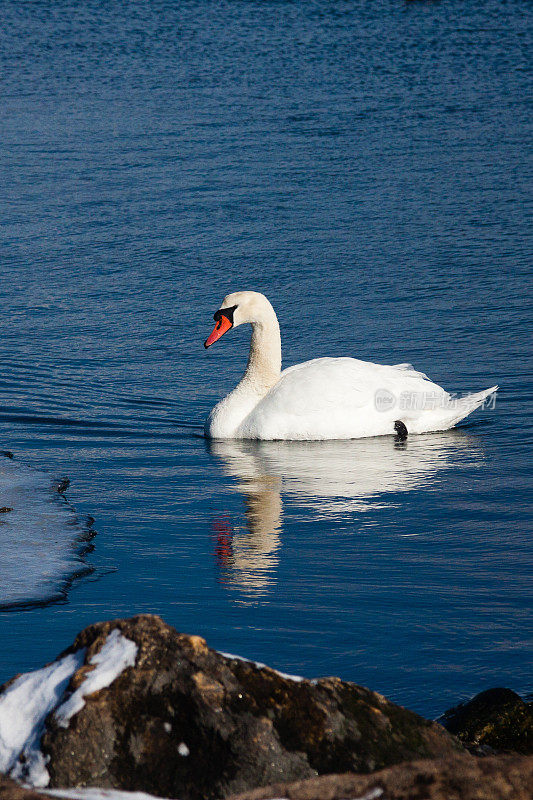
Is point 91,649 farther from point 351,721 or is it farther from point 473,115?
point 473,115

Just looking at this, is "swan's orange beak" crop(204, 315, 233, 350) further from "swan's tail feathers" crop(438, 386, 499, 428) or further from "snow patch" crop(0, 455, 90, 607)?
"snow patch" crop(0, 455, 90, 607)

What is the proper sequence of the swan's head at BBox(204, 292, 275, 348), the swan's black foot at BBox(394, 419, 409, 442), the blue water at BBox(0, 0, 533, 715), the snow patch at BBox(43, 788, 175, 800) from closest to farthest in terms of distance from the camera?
the snow patch at BBox(43, 788, 175, 800), the blue water at BBox(0, 0, 533, 715), the swan's black foot at BBox(394, 419, 409, 442), the swan's head at BBox(204, 292, 275, 348)

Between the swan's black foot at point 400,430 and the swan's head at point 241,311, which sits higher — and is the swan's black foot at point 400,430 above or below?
below

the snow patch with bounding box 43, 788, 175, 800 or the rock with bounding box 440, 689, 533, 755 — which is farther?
the rock with bounding box 440, 689, 533, 755

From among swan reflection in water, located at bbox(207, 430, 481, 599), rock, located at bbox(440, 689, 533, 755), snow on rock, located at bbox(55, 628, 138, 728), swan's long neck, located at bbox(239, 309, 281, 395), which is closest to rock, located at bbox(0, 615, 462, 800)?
snow on rock, located at bbox(55, 628, 138, 728)

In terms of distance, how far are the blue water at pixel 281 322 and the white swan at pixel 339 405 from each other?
17cm

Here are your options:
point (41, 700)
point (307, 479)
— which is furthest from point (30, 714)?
point (307, 479)

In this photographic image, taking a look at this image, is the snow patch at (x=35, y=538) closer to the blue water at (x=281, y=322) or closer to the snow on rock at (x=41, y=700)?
the blue water at (x=281, y=322)

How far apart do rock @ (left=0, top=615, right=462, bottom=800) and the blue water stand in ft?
4.15

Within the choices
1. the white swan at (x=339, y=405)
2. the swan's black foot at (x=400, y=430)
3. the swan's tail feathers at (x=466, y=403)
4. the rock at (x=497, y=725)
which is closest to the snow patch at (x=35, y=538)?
the white swan at (x=339, y=405)

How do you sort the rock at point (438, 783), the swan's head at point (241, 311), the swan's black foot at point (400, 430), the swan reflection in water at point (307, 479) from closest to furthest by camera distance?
the rock at point (438, 783), the swan reflection in water at point (307, 479), the swan's black foot at point (400, 430), the swan's head at point (241, 311)

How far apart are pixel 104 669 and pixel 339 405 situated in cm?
586

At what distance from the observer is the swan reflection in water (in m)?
6.30

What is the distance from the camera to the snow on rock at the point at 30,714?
3.05 meters
